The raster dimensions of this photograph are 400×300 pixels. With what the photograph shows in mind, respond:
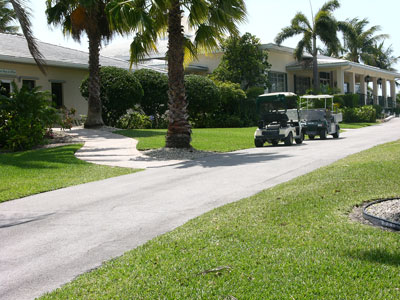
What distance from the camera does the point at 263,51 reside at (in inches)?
1401

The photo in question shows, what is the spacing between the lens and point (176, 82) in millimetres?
16281

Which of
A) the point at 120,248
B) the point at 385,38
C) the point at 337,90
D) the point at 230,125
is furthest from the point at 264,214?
the point at 385,38

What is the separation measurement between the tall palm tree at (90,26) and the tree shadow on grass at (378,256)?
18271 millimetres

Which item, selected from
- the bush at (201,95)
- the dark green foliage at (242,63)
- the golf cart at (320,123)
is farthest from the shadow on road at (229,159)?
the dark green foliage at (242,63)

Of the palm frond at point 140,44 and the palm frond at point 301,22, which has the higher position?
the palm frond at point 301,22

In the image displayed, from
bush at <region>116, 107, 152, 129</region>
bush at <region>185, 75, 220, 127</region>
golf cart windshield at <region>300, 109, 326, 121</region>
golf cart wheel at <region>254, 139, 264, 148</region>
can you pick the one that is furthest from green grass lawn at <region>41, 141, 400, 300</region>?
bush at <region>185, 75, 220, 127</region>

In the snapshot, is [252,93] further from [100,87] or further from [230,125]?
[100,87]

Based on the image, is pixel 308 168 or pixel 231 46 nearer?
pixel 308 168

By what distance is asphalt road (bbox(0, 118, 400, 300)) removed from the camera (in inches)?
203

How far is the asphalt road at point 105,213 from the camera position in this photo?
5.16 meters

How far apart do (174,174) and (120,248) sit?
19.7 feet

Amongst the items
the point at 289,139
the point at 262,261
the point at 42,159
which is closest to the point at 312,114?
the point at 289,139

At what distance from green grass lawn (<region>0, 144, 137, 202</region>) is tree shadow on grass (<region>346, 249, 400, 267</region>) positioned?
6756 millimetres

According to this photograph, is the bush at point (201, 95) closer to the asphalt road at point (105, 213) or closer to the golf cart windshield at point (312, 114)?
the golf cart windshield at point (312, 114)
